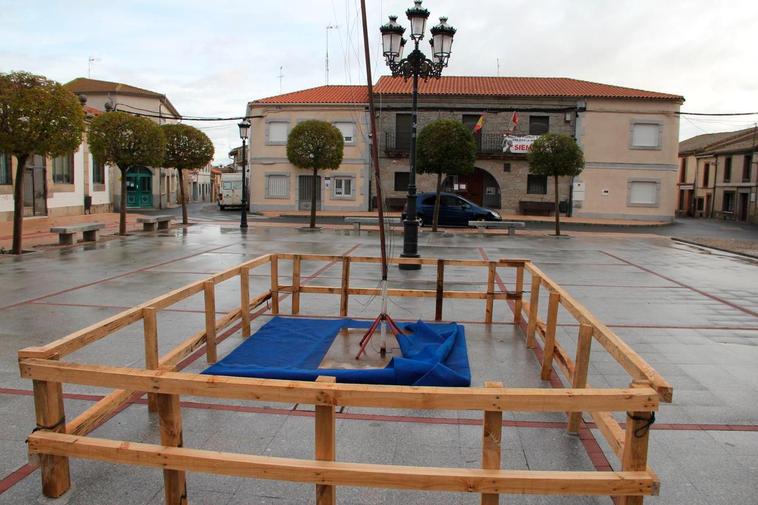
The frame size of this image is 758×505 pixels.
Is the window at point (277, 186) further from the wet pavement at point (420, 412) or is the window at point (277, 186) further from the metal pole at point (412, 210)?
the metal pole at point (412, 210)

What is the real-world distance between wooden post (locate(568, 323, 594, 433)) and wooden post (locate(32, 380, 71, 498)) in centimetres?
300

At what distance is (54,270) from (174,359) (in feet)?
25.3

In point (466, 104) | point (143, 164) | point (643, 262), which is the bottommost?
point (643, 262)

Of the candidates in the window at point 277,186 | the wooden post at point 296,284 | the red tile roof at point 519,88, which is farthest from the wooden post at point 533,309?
the window at point 277,186

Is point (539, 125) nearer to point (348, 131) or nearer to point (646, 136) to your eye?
point (646, 136)

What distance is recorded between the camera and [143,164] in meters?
18.1

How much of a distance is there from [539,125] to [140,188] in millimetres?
25573

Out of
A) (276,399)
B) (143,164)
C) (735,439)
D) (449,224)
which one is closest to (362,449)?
(276,399)

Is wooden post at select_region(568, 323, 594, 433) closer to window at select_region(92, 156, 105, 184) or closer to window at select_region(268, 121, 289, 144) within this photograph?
window at select_region(92, 156, 105, 184)

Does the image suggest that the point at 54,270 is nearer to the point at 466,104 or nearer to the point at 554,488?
the point at 554,488

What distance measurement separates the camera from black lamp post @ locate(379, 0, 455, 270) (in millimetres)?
11344

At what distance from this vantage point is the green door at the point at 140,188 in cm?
3938

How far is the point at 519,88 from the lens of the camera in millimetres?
33781

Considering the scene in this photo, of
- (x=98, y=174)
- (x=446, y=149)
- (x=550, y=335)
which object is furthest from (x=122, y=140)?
(x=550, y=335)
